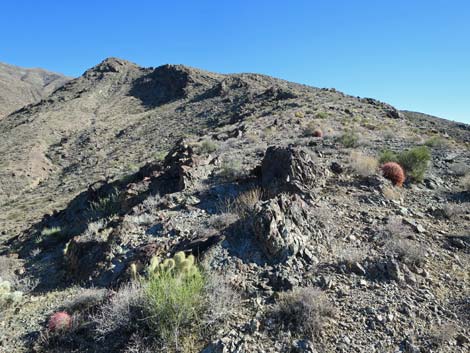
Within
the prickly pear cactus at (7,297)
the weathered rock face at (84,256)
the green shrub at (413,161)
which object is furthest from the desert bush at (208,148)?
the prickly pear cactus at (7,297)

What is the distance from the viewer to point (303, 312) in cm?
414

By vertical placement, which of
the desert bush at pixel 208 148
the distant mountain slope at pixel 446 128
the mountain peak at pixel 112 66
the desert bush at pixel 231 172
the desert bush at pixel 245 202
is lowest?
the desert bush at pixel 245 202

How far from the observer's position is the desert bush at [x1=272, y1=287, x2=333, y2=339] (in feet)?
13.2

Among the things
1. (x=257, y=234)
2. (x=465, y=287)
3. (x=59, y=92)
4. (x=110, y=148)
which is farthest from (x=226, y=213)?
(x=59, y=92)

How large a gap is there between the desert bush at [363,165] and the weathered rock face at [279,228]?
3.37 meters

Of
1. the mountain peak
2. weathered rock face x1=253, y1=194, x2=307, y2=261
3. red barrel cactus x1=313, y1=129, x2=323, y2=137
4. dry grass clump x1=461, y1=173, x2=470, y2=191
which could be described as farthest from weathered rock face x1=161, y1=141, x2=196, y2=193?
the mountain peak

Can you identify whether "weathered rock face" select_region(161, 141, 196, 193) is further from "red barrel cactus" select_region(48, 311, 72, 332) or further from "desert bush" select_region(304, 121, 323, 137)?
"desert bush" select_region(304, 121, 323, 137)

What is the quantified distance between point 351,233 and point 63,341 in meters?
4.75

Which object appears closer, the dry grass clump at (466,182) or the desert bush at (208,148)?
the dry grass clump at (466,182)

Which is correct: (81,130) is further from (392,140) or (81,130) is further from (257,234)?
(257,234)

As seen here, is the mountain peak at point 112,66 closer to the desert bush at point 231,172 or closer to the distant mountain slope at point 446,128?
the distant mountain slope at point 446,128

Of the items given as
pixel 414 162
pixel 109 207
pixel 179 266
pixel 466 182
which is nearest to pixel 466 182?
pixel 466 182

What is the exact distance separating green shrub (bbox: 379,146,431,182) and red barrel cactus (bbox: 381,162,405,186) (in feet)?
1.64

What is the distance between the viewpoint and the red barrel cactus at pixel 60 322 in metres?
4.56
